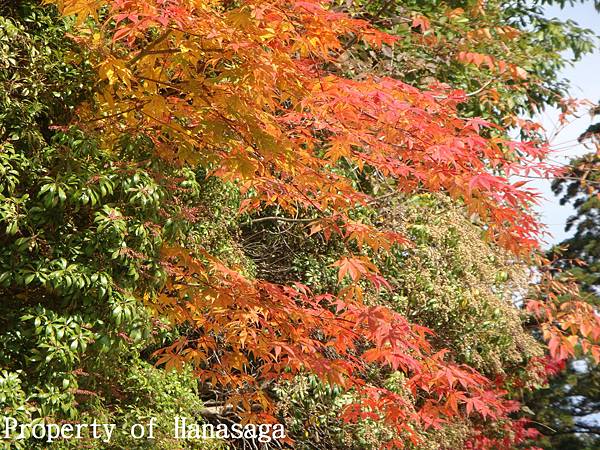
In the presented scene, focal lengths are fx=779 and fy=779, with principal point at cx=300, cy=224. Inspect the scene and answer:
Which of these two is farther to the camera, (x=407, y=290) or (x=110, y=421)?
(x=407, y=290)

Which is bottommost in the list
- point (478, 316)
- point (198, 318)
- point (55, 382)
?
point (55, 382)

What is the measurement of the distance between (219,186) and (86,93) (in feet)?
4.91

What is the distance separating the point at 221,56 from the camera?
379cm

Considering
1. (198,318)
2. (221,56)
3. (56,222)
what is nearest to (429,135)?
(221,56)

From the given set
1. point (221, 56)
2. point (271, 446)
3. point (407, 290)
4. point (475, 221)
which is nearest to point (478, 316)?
point (407, 290)

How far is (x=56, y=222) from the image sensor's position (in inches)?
151

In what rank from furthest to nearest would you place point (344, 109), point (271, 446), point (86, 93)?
point (271, 446) < point (344, 109) < point (86, 93)

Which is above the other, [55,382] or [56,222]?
[56,222]

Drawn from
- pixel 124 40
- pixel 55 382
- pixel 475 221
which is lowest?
pixel 55 382

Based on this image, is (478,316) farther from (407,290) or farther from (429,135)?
(429,135)

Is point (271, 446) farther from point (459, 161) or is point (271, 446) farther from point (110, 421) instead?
point (459, 161)

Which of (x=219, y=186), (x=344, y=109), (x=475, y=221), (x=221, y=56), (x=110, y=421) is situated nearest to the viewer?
(x=221, y=56)

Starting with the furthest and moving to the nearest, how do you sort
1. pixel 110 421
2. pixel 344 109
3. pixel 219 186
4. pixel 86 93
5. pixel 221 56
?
1. pixel 219 186
2. pixel 110 421
3. pixel 344 109
4. pixel 86 93
5. pixel 221 56

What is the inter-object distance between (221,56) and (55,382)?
5.85 feet
